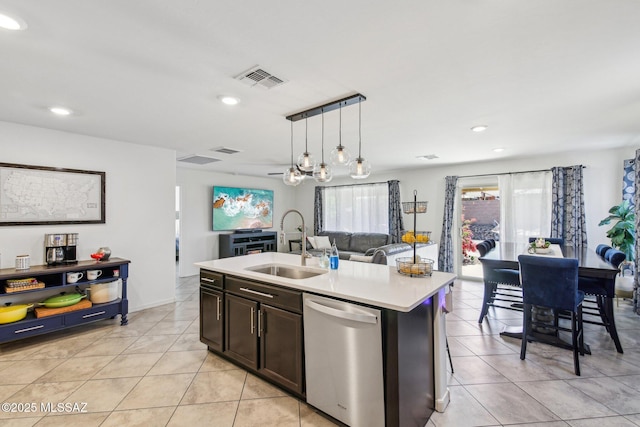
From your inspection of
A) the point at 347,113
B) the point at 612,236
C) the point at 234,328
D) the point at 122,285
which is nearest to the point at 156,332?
the point at 122,285

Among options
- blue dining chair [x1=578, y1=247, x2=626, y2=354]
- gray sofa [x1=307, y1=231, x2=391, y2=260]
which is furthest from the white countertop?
gray sofa [x1=307, y1=231, x2=391, y2=260]

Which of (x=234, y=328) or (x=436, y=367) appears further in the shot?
(x=234, y=328)

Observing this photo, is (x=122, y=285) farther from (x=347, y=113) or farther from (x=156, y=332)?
(x=347, y=113)

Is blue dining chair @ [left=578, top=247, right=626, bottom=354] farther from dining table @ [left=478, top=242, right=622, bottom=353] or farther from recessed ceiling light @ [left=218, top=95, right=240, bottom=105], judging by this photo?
recessed ceiling light @ [left=218, top=95, right=240, bottom=105]

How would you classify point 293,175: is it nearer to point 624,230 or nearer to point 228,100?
point 228,100

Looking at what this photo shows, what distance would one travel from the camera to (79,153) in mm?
3576

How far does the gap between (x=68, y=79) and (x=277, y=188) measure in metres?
6.25

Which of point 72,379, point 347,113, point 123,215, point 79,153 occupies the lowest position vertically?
point 72,379

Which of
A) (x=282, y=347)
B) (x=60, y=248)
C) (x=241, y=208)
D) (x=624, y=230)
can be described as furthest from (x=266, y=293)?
(x=241, y=208)

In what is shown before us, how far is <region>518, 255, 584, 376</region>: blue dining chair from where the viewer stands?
2543 millimetres

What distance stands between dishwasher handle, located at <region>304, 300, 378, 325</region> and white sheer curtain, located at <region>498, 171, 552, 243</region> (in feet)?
16.1

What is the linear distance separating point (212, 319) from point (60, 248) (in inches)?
84.8

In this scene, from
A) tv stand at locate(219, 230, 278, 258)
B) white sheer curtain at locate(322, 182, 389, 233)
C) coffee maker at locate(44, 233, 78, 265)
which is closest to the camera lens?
coffee maker at locate(44, 233, 78, 265)

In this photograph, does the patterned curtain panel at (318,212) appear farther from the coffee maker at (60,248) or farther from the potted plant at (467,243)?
the coffee maker at (60,248)
